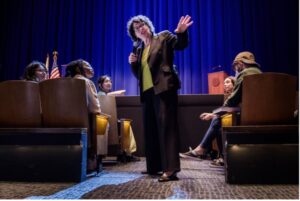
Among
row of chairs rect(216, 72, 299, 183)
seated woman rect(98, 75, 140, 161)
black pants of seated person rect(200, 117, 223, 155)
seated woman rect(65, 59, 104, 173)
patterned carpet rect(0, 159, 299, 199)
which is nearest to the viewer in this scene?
patterned carpet rect(0, 159, 299, 199)

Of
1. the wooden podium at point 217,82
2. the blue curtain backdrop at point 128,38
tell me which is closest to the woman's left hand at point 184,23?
the wooden podium at point 217,82

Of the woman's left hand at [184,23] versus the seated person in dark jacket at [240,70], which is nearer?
the woman's left hand at [184,23]

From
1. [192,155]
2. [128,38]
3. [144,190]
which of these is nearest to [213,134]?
[192,155]

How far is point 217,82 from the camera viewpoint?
5.10 metres

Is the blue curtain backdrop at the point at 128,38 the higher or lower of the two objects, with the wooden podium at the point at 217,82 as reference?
higher

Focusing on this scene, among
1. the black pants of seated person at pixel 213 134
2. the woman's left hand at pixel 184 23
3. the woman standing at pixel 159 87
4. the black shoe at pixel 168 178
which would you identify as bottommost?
the black shoe at pixel 168 178

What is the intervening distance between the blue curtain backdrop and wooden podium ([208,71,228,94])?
1.03 m

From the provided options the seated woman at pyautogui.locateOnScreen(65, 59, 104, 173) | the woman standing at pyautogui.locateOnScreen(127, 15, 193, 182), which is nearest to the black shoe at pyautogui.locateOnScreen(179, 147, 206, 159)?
the woman standing at pyautogui.locateOnScreen(127, 15, 193, 182)

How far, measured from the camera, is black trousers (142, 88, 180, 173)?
217 cm

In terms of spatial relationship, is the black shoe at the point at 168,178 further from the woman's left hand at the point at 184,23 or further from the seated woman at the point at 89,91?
the woman's left hand at the point at 184,23

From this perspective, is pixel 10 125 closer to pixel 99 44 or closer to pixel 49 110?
pixel 49 110

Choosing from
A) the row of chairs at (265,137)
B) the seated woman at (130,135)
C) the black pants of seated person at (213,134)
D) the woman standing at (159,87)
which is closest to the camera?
the row of chairs at (265,137)

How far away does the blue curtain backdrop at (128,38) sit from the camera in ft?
20.1

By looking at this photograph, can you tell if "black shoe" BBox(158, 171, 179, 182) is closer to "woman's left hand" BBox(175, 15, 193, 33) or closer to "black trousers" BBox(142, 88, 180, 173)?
"black trousers" BBox(142, 88, 180, 173)
